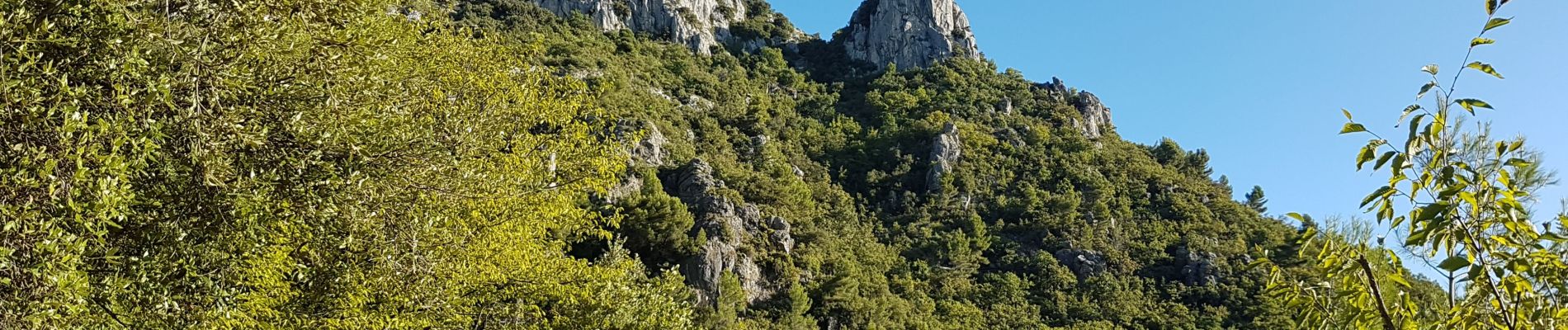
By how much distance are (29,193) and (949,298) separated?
45149 mm

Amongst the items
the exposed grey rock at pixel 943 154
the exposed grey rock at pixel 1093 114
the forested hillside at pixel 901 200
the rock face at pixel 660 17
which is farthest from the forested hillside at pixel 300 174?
the exposed grey rock at pixel 1093 114

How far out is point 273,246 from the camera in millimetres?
6027

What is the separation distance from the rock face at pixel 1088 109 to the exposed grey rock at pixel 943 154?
15.2 m

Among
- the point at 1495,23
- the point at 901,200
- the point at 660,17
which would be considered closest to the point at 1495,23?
the point at 1495,23

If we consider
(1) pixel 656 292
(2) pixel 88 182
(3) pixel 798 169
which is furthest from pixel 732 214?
(2) pixel 88 182

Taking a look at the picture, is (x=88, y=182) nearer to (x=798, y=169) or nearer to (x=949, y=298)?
(x=949, y=298)

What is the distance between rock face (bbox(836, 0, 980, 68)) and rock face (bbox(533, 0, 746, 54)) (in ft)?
56.0

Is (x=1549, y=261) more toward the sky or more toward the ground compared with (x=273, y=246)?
more toward the sky

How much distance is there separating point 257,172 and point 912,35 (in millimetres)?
93236

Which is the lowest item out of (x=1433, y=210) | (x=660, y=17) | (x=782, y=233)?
(x=782, y=233)

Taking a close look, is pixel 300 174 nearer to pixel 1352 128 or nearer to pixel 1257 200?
pixel 1352 128

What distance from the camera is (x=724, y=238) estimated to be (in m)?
40.3

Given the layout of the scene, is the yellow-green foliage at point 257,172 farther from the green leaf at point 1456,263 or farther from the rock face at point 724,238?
the rock face at point 724,238

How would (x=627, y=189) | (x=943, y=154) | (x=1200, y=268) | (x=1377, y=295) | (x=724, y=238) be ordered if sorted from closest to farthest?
(x=1377, y=295) → (x=724, y=238) → (x=627, y=189) → (x=1200, y=268) → (x=943, y=154)
